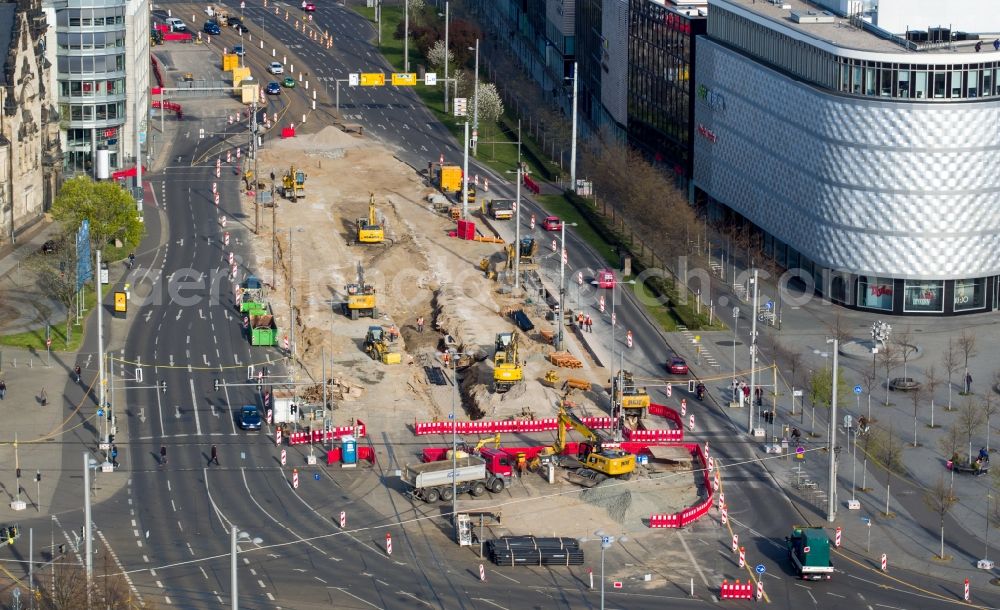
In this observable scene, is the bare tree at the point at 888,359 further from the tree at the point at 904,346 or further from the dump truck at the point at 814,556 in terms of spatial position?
the dump truck at the point at 814,556

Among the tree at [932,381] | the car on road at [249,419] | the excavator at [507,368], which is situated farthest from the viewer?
the tree at [932,381]

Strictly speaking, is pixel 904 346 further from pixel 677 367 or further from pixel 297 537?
pixel 297 537

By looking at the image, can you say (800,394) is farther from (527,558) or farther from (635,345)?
(527,558)

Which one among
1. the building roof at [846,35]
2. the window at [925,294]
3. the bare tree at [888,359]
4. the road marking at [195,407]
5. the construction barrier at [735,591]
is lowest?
the construction barrier at [735,591]

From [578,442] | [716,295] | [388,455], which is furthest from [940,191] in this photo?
[388,455]

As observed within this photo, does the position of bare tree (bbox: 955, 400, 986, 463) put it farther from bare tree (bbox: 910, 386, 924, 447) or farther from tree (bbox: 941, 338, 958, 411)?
tree (bbox: 941, 338, 958, 411)

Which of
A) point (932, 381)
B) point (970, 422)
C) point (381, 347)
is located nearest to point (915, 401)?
point (932, 381)

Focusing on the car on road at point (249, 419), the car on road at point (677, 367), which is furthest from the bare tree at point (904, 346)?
the car on road at point (249, 419)

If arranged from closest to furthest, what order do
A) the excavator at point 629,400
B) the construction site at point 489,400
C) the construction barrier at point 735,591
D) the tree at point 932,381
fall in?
the construction barrier at point 735,591, the construction site at point 489,400, the excavator at point 629,400, the tree at point 932,381
